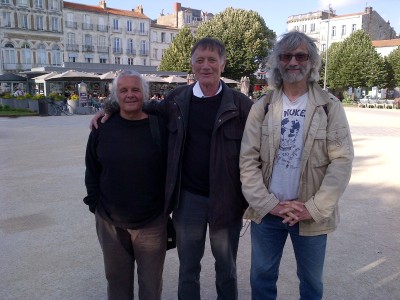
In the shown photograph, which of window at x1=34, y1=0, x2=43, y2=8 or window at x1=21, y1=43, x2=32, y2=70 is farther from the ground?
window at x1=34, y1=0, x2=43, y2=8

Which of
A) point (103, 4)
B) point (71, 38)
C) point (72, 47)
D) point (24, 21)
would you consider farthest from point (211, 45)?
point (103, 4)

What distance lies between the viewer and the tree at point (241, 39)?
115 feet

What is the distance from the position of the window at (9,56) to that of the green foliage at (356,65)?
36.8 metres

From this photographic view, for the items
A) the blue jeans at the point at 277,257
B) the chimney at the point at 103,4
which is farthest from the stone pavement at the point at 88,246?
the chimney at the point at 103,4

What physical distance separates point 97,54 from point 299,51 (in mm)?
53309

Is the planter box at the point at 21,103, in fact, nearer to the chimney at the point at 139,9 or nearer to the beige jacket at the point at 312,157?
the beige jacket at the point at 312,157

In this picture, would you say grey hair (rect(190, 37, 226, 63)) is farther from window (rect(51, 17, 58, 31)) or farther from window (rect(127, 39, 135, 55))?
window (rect(127, 39, 135, 55))

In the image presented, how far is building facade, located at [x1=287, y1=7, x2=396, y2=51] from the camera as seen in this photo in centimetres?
5359

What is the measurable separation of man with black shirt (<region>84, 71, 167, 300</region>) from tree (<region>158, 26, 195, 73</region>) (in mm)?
34883

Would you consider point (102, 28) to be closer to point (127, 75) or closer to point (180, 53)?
point (180, 53)

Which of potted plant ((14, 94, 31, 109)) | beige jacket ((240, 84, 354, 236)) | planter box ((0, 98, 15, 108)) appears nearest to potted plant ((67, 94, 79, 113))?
potted plant ((14, 94, 31, 109))

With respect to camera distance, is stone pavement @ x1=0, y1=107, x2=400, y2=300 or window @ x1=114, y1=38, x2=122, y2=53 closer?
stone pavement @ x1=0, y1=107, x2=400, y2=300

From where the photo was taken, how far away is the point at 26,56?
44969 millimetres

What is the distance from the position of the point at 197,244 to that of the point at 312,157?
0.94m
